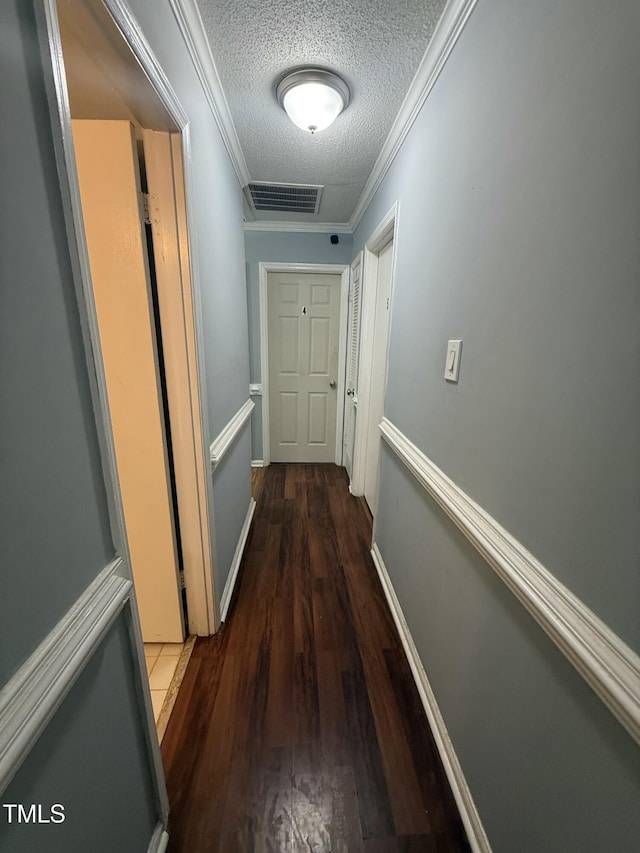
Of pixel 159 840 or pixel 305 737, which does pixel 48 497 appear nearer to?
pixel 159 840

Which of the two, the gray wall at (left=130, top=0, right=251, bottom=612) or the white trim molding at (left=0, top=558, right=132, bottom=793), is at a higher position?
the gray wall at (left=130, top=0, right=251, bottom=612)

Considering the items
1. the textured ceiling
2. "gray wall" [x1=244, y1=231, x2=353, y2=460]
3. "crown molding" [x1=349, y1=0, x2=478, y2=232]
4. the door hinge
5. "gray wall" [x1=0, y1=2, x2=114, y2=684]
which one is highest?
the textured ceiling

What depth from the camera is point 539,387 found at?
2.18 feet

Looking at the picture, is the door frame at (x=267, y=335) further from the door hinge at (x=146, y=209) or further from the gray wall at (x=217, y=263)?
the door hinge at (x=146, y=209)

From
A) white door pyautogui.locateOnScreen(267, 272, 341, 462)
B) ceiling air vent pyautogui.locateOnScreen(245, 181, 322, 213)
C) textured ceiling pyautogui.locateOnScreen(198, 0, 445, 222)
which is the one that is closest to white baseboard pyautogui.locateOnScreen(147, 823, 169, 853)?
textured ceiling pyautogui.locateOnScreen(198, 0, 445, 222)

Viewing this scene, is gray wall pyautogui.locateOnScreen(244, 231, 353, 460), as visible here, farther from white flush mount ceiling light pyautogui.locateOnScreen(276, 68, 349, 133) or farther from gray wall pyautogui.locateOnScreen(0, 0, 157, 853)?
gray wall pyautogui.locateOnScreen(0, 0, 157, 853)

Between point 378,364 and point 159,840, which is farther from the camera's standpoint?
point 378,364

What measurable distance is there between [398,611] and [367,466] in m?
1.30

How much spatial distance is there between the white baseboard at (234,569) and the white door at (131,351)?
0.22 metres

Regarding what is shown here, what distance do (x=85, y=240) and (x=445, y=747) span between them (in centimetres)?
167

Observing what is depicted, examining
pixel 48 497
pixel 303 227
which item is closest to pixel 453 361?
pixel 48 497

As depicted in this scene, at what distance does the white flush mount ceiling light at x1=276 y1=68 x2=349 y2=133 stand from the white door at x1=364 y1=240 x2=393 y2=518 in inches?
32.5

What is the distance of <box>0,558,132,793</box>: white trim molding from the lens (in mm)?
398

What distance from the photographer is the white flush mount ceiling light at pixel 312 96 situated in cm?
125
